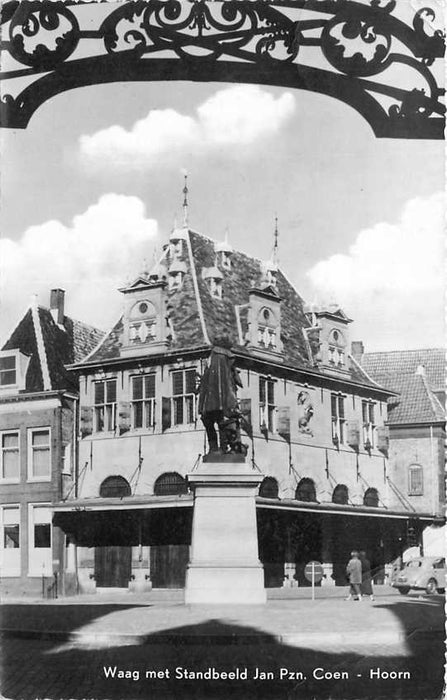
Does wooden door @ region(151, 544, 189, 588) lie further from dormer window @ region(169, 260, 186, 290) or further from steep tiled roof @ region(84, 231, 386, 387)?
dormer window @ region(169, 260, 186, 290)

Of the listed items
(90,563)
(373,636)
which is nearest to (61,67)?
(373,636)

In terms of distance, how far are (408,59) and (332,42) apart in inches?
33.5

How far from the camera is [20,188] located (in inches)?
488

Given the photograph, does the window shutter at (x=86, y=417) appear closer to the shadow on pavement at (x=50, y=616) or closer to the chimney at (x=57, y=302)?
the chimney at (x=57, y=302)

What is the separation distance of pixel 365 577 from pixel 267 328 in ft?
21.8

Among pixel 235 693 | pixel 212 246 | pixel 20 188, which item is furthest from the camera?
pixel 212 246

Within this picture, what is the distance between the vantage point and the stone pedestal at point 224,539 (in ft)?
46.8

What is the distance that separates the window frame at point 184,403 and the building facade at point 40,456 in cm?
232

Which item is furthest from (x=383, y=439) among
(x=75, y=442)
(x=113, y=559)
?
(x=75, y=442)

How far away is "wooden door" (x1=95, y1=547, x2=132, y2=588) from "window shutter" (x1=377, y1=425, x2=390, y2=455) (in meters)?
6.53

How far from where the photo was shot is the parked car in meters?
15.6

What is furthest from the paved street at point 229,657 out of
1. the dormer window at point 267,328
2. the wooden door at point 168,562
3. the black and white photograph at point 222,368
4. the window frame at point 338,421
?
the dormer window at point 267,328

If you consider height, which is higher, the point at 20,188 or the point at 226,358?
the point at 20,188

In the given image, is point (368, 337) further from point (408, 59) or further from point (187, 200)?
point (408, 59)
